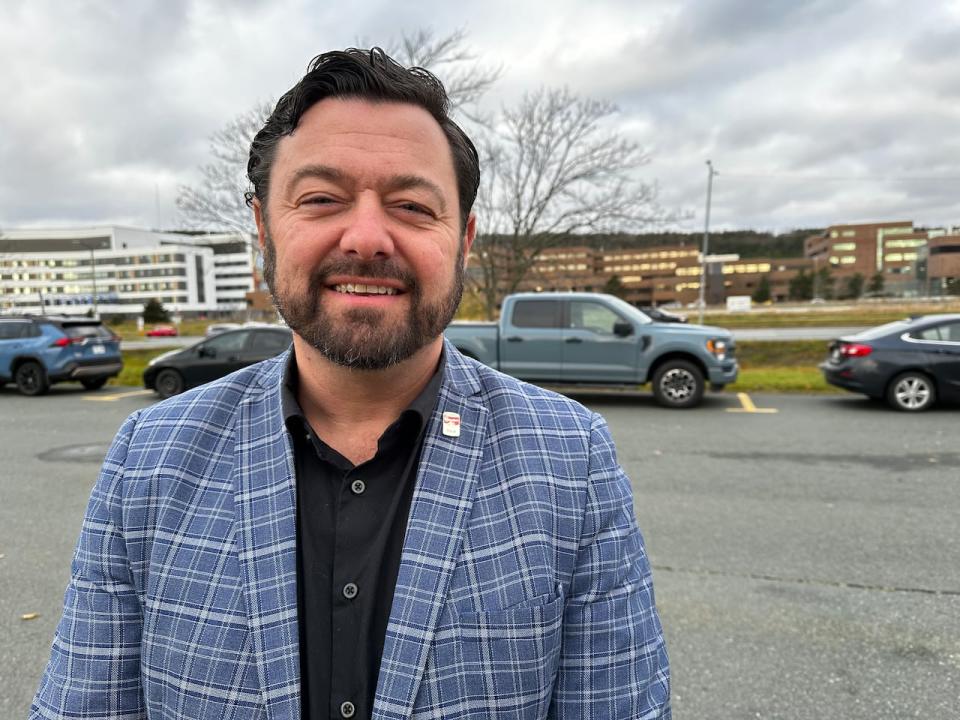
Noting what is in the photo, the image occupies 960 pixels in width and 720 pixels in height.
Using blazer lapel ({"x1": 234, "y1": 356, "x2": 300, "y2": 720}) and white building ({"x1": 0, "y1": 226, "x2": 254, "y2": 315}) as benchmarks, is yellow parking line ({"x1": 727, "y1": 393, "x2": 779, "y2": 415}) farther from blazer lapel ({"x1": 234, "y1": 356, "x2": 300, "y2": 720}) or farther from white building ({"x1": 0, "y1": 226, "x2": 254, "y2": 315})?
white building ({"x1": 0, "y1": 226, "x2": 254, "y2": 315})

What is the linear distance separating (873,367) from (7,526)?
421 inches

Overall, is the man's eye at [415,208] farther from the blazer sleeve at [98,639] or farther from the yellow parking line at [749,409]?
the yellow parking line at [749,409]

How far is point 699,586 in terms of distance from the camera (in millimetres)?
3527

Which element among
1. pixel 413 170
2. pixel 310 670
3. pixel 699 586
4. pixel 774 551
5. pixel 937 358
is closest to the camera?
pixel 310 670

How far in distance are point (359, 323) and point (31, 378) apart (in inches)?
551

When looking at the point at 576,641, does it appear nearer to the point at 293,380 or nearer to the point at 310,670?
the point at 310,670

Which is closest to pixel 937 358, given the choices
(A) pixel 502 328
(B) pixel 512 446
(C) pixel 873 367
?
(C) pixel 873 367

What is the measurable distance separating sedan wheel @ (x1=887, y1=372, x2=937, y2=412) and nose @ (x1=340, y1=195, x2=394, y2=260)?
1025cm

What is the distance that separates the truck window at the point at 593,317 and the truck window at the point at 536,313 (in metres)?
0.29

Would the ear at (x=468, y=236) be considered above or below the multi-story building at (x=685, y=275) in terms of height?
below

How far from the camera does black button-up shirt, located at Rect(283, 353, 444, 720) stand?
3.59ft

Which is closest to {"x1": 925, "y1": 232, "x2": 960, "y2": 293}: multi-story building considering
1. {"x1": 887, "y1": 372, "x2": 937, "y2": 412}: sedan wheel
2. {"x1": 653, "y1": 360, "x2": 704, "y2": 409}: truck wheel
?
{"x1": 887, "y1": 372, "x2": 937, "y2": 412}: sedan wheel

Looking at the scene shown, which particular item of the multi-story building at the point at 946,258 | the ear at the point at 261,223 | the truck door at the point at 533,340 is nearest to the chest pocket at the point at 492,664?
the ear at the point at 261,223

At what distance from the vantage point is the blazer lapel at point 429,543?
104 centimetres
